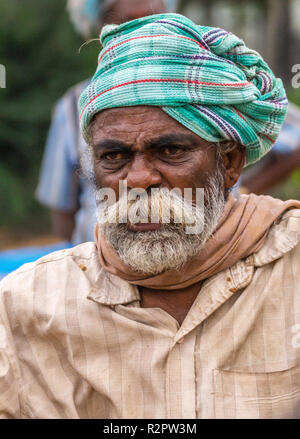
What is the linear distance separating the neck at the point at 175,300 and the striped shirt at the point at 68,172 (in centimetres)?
174

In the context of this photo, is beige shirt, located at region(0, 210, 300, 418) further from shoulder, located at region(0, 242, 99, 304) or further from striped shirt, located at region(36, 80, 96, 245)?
striped shirt, located at region(36, 80, 96, 245)

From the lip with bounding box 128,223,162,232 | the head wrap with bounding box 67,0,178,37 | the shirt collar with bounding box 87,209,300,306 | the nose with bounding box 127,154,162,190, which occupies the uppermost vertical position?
the head wrap with bounding box 67,0,178,37

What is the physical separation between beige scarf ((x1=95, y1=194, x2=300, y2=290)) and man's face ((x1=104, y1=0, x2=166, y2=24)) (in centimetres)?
170

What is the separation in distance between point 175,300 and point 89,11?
252cm

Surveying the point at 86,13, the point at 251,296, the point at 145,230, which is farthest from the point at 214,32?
the point at 86,13

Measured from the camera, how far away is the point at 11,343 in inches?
107

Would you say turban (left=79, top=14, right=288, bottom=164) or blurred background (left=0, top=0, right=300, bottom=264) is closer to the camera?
turban (left=79, top=14, right=288, bottom=164)

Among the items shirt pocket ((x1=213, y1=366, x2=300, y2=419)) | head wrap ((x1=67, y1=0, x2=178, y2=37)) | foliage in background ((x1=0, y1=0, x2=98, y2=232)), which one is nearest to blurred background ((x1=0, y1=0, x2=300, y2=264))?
foliage in background ((x1=0, y1=0, x2=98, y2=232))

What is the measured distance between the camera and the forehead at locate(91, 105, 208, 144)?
2564 millimetres

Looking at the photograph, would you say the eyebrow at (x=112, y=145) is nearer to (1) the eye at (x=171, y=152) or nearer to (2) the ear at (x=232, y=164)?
(1) the eye at (x=171, y=152)

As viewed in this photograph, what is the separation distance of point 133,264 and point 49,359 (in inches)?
20.0

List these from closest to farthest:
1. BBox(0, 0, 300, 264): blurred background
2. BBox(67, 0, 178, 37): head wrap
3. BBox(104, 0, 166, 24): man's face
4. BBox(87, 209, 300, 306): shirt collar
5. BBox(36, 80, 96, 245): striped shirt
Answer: BBox(87, 209, 300, 306): shirt collar < BBox(104, 0, 166, 24): man's face < BBox(67, 0, 178, 37): head wrap < BBox(36, 80, 96, 245): striped shirt < BBox(0, 0, 300, 264): blurred background

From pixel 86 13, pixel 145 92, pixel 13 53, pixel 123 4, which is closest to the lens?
pixel 145 92

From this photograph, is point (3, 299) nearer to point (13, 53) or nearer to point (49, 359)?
point (49, 359)
